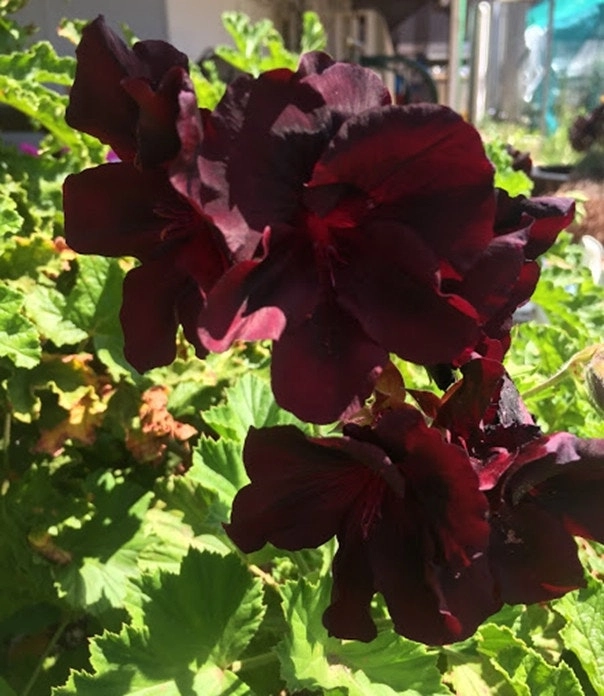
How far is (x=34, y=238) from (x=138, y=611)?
0.47m

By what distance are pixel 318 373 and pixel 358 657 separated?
13.0 inches

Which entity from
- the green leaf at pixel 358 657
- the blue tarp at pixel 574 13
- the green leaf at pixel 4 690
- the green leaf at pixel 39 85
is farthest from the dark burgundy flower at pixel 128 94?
the blue tarp at pixel 574 13

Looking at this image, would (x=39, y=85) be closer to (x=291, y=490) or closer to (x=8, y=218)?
(x=8, y=218)

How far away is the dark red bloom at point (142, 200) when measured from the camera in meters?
0.46

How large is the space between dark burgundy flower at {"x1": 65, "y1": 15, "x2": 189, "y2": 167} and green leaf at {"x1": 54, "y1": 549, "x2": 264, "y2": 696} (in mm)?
375

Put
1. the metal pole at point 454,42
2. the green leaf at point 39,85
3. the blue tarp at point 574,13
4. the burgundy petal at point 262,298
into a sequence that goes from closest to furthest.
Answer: the burgundy petal at point 262,298
the green leaf at point 39,85
the metal pole at point 454,42
the blue tarp at point 574,13

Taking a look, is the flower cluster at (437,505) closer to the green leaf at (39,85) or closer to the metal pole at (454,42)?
the green leaf at (39,85)

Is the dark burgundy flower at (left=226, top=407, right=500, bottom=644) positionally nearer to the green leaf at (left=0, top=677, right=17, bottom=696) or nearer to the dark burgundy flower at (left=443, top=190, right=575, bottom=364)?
the dark burgundy flower at (left=443, top=190, right=575, bottom=364)

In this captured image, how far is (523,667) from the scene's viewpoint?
727mm

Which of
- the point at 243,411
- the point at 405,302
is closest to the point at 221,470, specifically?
the point at 243,411

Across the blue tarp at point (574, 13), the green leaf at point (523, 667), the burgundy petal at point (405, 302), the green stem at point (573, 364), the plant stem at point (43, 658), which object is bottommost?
the blue tarp at point (574, 13)

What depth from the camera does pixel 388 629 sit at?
2.33 ft

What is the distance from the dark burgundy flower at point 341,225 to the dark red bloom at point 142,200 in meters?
0.03

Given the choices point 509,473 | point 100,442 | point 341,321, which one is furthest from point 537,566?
point 100,442
